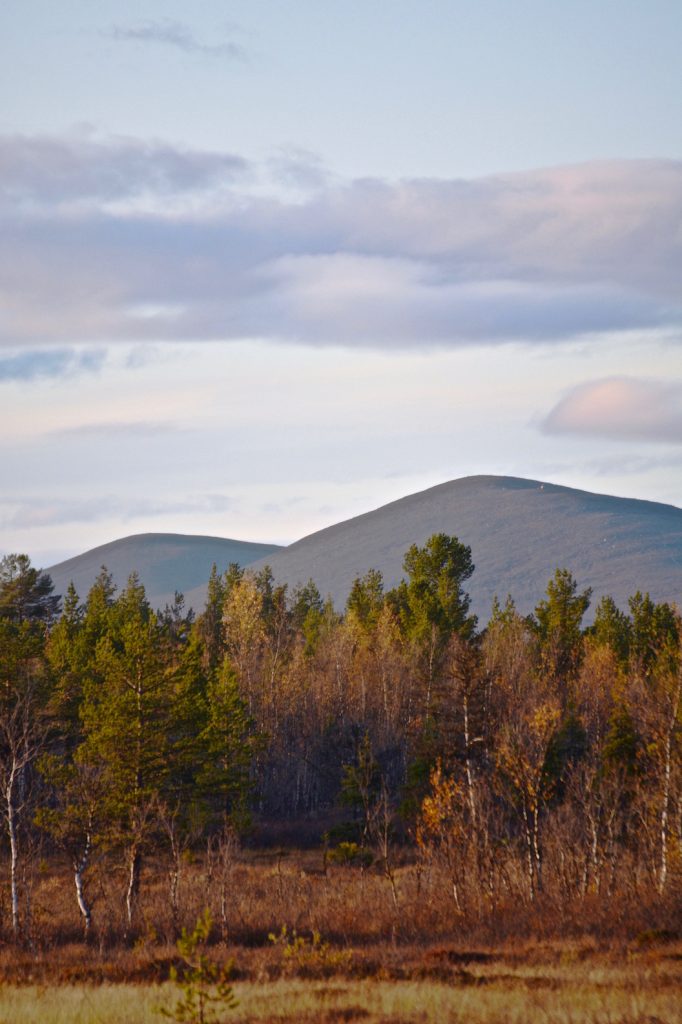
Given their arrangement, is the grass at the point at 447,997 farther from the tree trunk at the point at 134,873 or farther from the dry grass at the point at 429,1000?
the tree trunk at the point at 134,873

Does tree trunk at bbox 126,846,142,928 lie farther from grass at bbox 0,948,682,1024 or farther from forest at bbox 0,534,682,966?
grass at bbox 0,948,682,1024

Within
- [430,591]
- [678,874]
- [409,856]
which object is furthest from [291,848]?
[430,591]

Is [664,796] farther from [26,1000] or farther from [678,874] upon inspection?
[26,1000]

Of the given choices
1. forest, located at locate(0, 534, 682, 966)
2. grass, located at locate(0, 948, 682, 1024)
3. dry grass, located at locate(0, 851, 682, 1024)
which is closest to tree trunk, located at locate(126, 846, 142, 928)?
forest, located at locate(0, 534, 682, 966)

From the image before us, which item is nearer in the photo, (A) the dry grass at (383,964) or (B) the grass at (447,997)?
(B) the grass at (447,997)

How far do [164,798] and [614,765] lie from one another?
22.5m

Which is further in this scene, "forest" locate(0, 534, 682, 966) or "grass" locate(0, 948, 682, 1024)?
"forest" locate(0, 534, 682, 966)

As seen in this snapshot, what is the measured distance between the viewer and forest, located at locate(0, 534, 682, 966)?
36.8m

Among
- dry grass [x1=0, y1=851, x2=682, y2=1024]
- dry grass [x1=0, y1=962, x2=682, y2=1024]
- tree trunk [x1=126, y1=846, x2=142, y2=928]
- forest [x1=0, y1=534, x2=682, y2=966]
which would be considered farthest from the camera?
tree trunk [x1=126, y1=846, x2=142, y2=928]

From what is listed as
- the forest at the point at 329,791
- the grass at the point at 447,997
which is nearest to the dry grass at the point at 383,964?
the grass at the point at 447,997

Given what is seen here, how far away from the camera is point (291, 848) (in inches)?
2662

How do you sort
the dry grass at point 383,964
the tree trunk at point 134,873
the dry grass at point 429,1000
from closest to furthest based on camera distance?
the dry grass at point 429,1000 → the dry grass at point 383,964 → the tree trunk at point 134,873

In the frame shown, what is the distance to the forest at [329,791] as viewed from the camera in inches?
1451

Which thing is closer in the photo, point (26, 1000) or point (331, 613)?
point (26, 1000)
